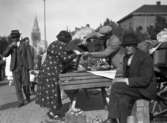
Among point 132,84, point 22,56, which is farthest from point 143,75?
point 22,56

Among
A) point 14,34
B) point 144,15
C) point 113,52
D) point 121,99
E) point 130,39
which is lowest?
point 121,99

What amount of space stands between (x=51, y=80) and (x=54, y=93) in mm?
261

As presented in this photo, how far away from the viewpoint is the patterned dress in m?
6.48

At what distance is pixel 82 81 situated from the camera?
20.1 ft

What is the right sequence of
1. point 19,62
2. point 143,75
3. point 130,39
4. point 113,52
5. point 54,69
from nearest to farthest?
1. point 143,75
2. point 130,39
3. point 113,52
4. point 54,69
5. point 19,62

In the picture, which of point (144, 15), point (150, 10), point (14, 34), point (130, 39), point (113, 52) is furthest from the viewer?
point (150, 10)

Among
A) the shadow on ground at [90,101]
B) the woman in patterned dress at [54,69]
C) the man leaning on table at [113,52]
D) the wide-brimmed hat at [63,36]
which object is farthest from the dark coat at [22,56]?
the man leaning on table at [113,52]

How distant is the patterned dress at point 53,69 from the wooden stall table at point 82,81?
316mm

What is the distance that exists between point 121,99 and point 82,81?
147cm

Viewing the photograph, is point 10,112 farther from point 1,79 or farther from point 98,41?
point 1,79

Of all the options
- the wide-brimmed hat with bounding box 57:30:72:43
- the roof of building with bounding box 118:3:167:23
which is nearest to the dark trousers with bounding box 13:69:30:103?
the wide-brimmed hat with bounding box 57:30:72:43

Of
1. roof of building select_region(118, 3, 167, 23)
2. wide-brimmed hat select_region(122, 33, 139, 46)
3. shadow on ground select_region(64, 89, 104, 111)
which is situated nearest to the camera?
wide-brimmed hat select_region(122, 33, 139, 46)

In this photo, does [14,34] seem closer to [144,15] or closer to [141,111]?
[141,111]

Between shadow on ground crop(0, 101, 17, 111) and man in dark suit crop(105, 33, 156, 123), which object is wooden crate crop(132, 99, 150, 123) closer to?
man in dark suit crop(105, 33, 156, 123)
